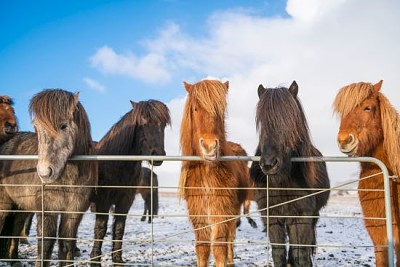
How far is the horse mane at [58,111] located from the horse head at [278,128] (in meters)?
2.14

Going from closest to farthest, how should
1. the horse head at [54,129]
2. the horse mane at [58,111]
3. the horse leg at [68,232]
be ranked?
the horse head at [54,129], the horse mane at [58,111], the horse leg at [68,232]

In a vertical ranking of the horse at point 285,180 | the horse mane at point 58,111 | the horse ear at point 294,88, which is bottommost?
the horse at point 285,180

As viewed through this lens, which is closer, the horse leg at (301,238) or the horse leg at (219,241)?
the horse leg at (301,238)

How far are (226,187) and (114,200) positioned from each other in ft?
6.93

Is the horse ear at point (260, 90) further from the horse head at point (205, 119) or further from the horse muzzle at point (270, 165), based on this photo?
A: the horse muzzle at point (270, 165)

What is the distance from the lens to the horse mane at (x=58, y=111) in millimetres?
4066

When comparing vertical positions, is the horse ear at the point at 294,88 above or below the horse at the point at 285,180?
above

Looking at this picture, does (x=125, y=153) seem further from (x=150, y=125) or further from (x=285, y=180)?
(x=285, y=180)

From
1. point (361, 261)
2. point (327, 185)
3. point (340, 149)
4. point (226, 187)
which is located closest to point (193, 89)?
point (226, 187)

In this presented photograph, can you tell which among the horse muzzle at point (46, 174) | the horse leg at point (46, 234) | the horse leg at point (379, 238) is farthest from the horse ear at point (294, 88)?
the horse leg at point (46, 234)

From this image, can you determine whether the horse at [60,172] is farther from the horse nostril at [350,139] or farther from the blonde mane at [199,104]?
the horse nostril at [350,139]

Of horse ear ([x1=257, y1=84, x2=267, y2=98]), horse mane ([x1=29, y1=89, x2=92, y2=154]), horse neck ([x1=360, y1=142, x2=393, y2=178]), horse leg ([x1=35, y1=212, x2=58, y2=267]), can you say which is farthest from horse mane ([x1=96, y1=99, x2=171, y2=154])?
horse neck ([x1=360, y1=142, x2=393, y2=178])

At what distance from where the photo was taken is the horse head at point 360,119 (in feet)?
13.0

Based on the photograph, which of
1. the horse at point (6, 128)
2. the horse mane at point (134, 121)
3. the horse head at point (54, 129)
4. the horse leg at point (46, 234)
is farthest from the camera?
the horse mane at point (134, 121)
